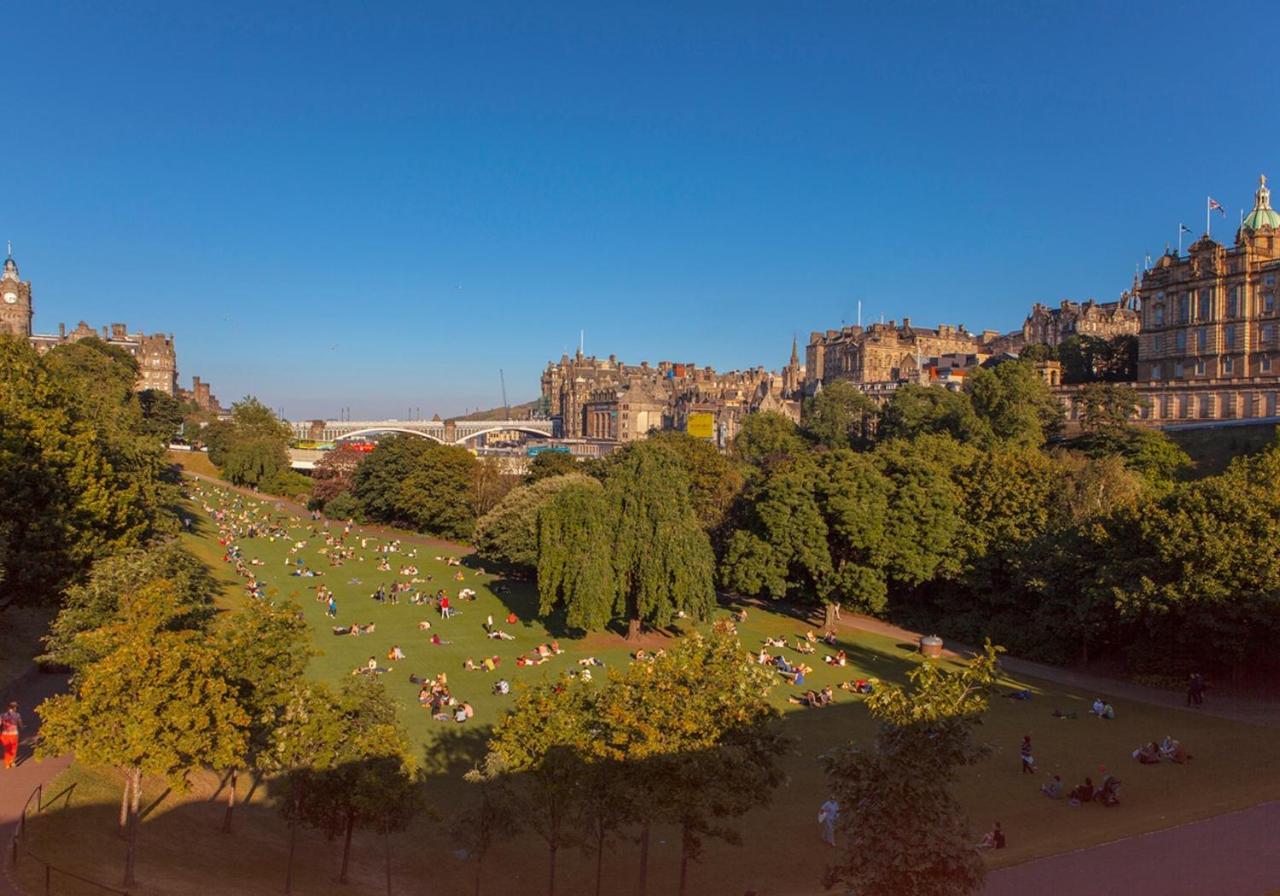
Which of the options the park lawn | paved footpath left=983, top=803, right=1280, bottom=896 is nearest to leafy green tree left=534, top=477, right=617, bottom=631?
the park lawn

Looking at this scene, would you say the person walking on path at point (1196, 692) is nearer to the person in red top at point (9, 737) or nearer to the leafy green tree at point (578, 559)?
the leafy green tree at point (578, 559)

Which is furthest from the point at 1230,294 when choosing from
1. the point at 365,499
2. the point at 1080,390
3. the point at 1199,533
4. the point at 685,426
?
the point at 685,426

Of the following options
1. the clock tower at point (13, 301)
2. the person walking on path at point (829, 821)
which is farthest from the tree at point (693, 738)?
the clock tower at point (13, 301)

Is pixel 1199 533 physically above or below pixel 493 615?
above

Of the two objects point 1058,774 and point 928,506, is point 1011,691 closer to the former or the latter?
point 1058,774

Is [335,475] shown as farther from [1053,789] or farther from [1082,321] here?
[1082,321]
